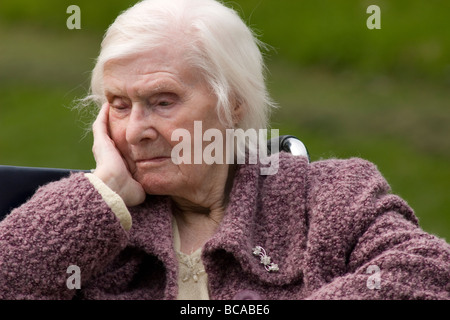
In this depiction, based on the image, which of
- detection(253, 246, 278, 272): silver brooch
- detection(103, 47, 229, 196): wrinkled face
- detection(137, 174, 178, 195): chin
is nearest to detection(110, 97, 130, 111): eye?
detection(103, 47, 229, 196): wrinkled face

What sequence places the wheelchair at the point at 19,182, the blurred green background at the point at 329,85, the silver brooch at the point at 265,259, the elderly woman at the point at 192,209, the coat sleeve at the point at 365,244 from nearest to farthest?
the coat sleeve at the point at 365,244 < the elderly woman at the point at 192,209 < the silver brooch at the point at 265,259 < the wheelchair at the point at 19,182 < the blurred green background at the point at 329,85

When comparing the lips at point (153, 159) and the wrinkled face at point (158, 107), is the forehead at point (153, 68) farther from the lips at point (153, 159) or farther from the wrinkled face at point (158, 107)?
the lips at point (153, 159)

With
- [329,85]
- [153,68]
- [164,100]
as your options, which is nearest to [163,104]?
[164,100]

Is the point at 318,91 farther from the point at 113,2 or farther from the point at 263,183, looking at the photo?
the point at 263,183

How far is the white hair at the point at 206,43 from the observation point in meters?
3.34

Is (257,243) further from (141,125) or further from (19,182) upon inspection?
(19,182)

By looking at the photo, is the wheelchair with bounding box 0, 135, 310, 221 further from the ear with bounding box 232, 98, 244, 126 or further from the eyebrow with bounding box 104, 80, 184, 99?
the ear with bounding box 232, 98, 244, 126

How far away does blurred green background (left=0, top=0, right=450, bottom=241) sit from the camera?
9672mm

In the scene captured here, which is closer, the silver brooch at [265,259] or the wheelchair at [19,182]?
the silver brooch at [265,259]

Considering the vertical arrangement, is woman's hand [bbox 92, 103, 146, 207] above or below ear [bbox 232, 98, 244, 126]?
below

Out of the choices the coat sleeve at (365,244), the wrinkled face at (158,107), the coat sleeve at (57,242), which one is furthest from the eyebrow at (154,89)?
the coat sleeve at (365,244)

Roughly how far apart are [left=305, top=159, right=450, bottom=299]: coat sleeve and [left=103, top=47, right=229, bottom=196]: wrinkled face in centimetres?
48

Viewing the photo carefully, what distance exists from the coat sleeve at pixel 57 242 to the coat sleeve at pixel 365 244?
2.23 ft

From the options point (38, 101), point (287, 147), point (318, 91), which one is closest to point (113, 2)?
point (38, 101)
